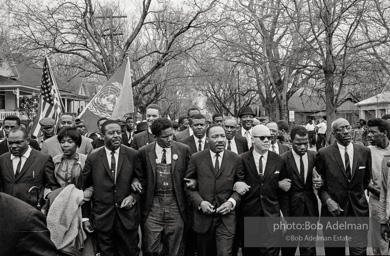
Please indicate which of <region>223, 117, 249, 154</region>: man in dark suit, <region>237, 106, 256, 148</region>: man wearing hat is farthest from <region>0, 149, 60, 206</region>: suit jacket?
Result: <region>237, 106, 256, 148</region>: man wearing hat

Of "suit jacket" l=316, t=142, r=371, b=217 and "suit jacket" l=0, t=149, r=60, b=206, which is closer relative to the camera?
"suit jacket" l=0, t=149, r=60, b=206

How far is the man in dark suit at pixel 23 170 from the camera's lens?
554 centimetres

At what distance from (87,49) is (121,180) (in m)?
19.6

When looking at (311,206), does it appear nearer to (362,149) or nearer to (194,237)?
(362,149)

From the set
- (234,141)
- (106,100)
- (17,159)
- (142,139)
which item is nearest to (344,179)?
(234,141)

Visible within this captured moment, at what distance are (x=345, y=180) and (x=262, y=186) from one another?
1.10 meters

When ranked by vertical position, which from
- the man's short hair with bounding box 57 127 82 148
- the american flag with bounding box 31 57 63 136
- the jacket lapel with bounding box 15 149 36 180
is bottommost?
the jacket lapel with bounding box 15 149 36 180

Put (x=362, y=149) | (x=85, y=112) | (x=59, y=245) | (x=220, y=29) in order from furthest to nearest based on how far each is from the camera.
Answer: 1. (x=220, y=29)
2. (x=85, y=112)
3. (x=362, y=149)
4. (x=59, y=245)

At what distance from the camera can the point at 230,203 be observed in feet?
18.4

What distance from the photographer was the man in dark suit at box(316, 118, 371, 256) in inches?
226

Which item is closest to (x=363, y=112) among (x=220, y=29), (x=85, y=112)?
(x=220, y=29)

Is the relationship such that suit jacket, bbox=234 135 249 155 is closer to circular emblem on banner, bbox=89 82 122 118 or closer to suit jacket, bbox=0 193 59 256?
circular emblem on banner, bbox=89 82 122 118

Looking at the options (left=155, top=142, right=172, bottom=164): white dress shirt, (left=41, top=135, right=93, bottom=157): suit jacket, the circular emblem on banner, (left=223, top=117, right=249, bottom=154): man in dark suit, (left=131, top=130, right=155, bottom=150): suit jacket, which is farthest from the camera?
the circular emblem on banner

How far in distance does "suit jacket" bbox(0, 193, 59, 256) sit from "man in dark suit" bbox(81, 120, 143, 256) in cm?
344
